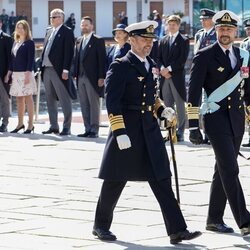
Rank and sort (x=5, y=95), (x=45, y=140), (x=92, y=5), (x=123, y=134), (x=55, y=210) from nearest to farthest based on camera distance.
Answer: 1. (x=123, y=134)
2. (x=55, y=210)
3. (x=45, y=140)
4. (x=5, y=95)
5. (x=92, y=5)

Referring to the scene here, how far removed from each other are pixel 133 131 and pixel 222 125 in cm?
88

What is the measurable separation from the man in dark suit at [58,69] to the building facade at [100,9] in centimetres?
4903

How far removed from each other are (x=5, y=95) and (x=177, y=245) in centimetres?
1125

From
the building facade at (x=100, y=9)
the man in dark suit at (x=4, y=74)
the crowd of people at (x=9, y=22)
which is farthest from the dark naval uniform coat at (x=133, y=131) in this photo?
the building facade at (x=100, y=9)

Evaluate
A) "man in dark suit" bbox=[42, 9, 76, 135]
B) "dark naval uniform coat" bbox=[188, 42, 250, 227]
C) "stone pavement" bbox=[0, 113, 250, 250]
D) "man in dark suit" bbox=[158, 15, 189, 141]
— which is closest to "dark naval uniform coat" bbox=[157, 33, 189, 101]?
"man in dark suit" bbox=[158, 15, 189, 141]

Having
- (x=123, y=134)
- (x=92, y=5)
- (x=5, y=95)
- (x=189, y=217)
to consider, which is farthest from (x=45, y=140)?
(x=92, y=5)

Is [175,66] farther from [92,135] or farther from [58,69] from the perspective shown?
[58,69]

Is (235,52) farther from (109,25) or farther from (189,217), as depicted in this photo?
(109,25)

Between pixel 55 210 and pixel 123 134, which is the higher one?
pixel 123 134

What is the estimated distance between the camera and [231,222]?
11.2m

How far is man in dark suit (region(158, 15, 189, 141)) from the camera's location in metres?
18.8

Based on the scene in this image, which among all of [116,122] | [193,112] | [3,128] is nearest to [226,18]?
[193,112]

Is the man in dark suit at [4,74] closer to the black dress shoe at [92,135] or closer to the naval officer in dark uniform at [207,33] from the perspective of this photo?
the black dress shoe at [92,135]

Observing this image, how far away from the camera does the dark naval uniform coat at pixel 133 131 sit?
10.1m
